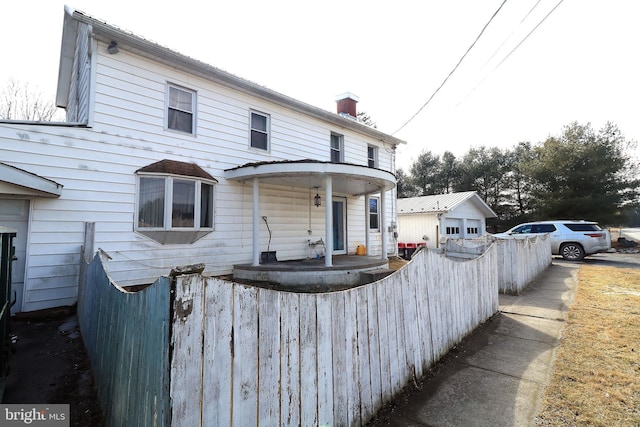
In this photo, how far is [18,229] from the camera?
18.1 ft

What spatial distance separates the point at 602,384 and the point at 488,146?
3944 centimetres

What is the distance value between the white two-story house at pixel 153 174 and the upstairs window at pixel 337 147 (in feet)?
4.29

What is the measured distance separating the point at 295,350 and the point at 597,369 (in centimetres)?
364

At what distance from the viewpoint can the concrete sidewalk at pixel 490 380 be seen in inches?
105

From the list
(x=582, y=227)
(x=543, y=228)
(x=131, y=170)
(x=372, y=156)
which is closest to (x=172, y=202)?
(x=131, y=170)

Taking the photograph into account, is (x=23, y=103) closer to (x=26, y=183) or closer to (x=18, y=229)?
(x=18, y=229)

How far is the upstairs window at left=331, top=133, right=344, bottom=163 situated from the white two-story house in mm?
1309

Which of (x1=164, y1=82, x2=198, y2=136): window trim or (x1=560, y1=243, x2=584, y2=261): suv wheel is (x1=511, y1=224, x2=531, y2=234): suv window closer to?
(x1=560, y1=243, x2=584, y2=261): suv wheel

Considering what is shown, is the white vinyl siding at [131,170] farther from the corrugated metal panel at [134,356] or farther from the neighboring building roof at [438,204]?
the neighboring building roof at [438,204]

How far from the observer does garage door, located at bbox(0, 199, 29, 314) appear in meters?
5.45

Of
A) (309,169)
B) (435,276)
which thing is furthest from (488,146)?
(435,276)

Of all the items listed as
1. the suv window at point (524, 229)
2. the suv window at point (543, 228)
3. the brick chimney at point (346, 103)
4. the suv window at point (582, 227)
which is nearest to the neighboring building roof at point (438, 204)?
the suv window at point (524, 229)

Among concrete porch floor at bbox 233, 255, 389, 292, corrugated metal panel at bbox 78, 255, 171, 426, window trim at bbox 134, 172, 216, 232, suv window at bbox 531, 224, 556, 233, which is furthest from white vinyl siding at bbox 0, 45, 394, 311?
suv window at bbox 531, 224, 556, 233

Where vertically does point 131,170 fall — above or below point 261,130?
below
